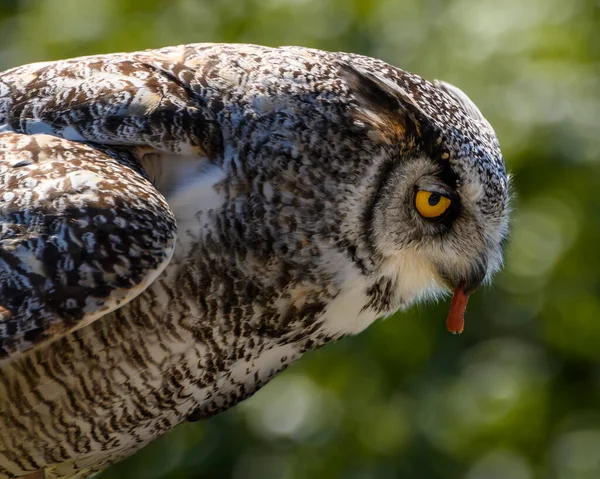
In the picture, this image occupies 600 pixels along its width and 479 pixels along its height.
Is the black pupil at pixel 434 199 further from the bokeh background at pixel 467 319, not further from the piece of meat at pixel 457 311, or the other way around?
the bokeh background at pixel 467 319

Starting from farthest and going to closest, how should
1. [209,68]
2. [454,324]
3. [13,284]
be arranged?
[454,324] < [209,68] < [13,284]

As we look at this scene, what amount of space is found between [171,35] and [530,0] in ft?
7.33

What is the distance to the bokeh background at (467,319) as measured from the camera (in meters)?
5.73

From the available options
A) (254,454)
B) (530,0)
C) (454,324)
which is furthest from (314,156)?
(530,0)

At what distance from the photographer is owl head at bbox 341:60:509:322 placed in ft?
9.36

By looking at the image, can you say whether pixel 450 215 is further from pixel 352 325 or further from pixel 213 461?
pixel 213 461

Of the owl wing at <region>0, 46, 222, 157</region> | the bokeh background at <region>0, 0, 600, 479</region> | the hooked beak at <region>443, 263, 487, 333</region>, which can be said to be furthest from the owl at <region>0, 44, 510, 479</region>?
the bokeh background at <region>0, 0, 600, 479</region>

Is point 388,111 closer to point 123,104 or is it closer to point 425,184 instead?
point 425,184

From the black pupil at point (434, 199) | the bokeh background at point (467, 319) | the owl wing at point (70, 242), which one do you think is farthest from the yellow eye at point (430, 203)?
the bokeh background at point (467, 319)

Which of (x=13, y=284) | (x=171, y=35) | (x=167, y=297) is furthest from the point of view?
(x=171, y=35)

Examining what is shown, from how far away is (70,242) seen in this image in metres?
2.44

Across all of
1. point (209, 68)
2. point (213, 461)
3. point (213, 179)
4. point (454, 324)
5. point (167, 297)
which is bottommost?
point (213, 461)

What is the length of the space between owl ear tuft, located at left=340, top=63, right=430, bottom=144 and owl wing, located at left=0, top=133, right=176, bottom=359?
63 centimetres

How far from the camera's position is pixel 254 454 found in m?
5.77
